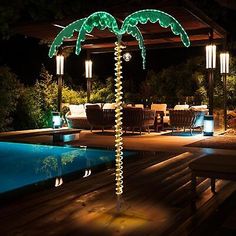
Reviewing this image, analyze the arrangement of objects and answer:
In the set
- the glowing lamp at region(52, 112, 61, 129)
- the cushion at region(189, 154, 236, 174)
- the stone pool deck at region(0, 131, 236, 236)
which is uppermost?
the glowing lamp at region(52, 112, 61, 129)

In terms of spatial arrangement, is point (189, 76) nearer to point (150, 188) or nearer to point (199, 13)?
point (199, 13)

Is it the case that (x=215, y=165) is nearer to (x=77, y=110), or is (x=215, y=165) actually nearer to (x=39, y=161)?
(x=39, y=161)

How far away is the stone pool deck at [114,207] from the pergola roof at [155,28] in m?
5.14

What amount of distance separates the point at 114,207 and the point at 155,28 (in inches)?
353

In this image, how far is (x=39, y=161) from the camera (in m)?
7.50

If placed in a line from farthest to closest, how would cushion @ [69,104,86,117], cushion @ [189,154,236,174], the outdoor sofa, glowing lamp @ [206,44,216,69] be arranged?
cushion @ [69,104,86,117] < glowing lamp @ [206,44,216,69] < the outdoor sofa < cushion @ [189,154,236,174]

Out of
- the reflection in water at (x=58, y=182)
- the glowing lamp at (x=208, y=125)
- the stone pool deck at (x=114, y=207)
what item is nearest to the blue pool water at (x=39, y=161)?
the reflection in water at (x=58, y=182)

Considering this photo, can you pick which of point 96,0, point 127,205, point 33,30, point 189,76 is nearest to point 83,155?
point 127,205

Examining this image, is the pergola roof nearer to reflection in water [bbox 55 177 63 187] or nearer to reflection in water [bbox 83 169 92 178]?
reflection in water [bbox 83 169 92 178]

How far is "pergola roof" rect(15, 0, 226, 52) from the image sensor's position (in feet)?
31.9

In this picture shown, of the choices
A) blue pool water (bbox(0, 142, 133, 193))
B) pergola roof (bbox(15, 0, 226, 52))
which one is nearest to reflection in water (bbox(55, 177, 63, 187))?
blue pool water (bbox(0, 142, 133, 193))

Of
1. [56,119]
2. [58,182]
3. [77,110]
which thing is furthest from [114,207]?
[77,110]

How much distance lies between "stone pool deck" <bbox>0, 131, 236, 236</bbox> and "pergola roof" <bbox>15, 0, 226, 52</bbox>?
514cm

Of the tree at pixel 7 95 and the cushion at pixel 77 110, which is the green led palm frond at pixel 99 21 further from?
the cushion at pixel 77 110
